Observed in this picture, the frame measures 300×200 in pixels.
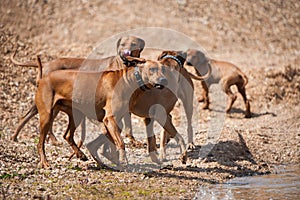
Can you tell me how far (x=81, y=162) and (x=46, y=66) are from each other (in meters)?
2.91

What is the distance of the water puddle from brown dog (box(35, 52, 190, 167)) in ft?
4.99

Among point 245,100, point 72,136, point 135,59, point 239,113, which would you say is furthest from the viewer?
point 239,113

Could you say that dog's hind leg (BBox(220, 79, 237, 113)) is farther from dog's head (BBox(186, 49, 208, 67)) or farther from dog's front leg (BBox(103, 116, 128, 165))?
dog's front leg (BBox(103, 116, 128, 165))

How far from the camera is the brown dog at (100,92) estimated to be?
9.22m

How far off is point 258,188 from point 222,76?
7009mm

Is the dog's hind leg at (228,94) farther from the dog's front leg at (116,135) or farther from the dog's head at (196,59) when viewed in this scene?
the dog's front leg at (116,135)

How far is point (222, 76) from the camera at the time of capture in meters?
15.6

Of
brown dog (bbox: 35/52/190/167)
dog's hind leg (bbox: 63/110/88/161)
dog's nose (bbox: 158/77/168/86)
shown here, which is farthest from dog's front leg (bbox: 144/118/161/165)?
dog's nose (bbox: 158/77/168/86)

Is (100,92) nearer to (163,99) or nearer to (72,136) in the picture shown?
(72,136)

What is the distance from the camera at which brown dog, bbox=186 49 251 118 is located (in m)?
15.4

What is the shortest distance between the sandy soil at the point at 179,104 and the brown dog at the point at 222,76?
1.34 feet

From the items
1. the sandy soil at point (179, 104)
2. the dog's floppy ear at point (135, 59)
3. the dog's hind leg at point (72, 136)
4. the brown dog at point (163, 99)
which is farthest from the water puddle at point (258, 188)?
the dog's hind leg at point (72, 136)

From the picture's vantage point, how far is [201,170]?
32.0 ft

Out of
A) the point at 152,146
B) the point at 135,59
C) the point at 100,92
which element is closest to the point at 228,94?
the point at 152,146
